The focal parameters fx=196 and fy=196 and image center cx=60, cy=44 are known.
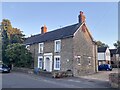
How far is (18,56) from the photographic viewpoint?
119 ft

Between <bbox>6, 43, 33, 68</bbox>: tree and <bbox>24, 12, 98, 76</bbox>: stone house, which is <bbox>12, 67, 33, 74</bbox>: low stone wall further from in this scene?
<bbox>24, 12, 98, 76</bbox>: stone house

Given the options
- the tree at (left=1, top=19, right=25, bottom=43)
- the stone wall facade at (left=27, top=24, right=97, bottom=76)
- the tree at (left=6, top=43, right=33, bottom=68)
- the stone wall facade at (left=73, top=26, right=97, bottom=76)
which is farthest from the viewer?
the tree at (left=1, top=19, right=25, bottom=43)

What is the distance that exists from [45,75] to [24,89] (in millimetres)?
13035

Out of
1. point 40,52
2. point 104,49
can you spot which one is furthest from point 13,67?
point 104,49

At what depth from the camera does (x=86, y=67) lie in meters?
32.0

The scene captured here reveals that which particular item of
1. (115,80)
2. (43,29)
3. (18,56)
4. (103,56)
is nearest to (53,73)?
(115,80)

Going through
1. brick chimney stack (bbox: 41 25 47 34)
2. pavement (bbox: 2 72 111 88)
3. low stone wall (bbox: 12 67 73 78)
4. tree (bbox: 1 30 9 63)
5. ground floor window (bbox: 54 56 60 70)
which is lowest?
pavement (bbox: 2 72 111 88)

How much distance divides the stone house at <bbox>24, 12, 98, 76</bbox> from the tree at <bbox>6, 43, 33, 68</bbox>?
2.26 meters

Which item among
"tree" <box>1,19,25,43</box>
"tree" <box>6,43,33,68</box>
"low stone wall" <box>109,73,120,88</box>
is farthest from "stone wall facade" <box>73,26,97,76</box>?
"tree" <box>1,19,25,43</box>

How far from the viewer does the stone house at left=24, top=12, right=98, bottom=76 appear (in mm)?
30250

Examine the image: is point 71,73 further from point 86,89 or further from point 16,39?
point 16,39

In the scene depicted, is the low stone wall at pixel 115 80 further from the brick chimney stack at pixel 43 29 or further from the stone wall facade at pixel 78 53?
A: the brick chimney stack at pixel 43 29

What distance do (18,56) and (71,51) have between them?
11251 millimetres

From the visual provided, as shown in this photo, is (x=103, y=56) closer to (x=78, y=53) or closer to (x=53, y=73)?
(x=78, y=53)
